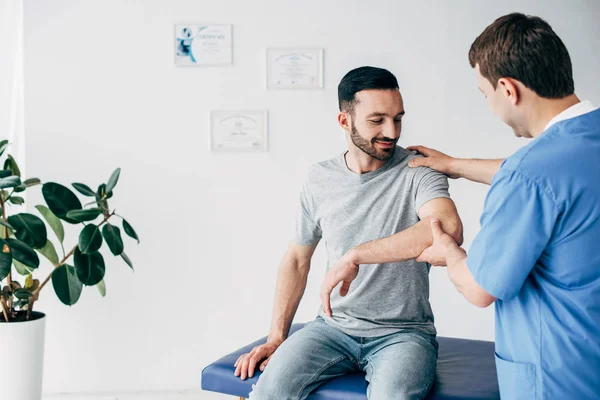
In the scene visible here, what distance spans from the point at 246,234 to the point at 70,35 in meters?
1.26

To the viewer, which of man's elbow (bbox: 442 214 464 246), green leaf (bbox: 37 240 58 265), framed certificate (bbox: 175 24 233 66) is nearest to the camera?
man's elbow (bbox: 442 214 464 246)

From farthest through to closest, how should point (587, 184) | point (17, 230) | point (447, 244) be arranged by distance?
point (17, 230) < point (447, 244) < point (587, 184)

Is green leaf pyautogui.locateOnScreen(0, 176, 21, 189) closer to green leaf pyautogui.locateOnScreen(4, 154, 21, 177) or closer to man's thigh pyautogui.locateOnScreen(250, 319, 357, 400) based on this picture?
green leaf pyautogui.locateOnScreen(4, 154, 21, 177)

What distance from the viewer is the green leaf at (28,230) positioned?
251 centimetres

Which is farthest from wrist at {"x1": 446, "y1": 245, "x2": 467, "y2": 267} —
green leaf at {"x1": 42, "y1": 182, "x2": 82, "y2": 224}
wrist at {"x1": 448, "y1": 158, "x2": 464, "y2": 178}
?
green leaf at {"x1": 42, "y1": 182, "x2": 82, "y2": 224}

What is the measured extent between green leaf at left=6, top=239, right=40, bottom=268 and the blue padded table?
93cm

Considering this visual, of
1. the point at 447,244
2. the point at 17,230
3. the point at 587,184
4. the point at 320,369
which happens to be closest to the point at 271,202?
the point at 17,230

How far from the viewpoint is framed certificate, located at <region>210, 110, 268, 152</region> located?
3041 mm

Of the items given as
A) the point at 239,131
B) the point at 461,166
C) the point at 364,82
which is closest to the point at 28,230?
the point at 239,131

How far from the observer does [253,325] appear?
3.12 meters

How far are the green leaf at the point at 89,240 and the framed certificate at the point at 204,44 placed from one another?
94cm

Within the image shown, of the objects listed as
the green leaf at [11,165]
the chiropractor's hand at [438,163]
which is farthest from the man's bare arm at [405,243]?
the green leaf at [11,165]

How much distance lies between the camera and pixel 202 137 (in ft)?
10.0

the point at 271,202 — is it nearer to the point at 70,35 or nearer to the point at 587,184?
the point at 70,35
